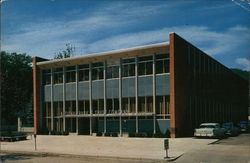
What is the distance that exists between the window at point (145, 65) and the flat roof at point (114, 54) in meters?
0.73

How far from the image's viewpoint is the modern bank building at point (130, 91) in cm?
3609

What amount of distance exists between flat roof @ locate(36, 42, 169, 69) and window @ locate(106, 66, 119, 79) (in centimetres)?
145

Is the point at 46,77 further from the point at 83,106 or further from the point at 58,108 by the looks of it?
the point at 83,106

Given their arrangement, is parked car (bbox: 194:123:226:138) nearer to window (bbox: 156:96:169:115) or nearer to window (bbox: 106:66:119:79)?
window (bbox: 156:96:169:115)

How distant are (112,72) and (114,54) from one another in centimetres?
260

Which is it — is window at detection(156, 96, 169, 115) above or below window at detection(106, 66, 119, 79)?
below

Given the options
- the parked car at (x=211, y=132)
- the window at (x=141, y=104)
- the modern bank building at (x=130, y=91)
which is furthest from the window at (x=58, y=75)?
the parked car at (x=211, y=132)

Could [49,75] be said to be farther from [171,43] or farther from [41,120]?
[171,43]

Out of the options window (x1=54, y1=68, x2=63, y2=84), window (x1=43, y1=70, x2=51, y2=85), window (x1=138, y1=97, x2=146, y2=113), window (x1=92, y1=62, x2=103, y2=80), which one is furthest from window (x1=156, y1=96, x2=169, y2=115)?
window (x1=43, y1=70, x2=51, y2=85)

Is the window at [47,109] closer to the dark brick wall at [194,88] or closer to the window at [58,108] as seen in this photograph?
the window at [58,108]

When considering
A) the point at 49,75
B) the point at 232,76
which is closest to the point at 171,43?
the point at 49,75

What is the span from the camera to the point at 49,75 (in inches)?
1853

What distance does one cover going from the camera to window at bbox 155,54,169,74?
36406 mm

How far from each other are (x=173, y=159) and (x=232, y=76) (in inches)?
1940
